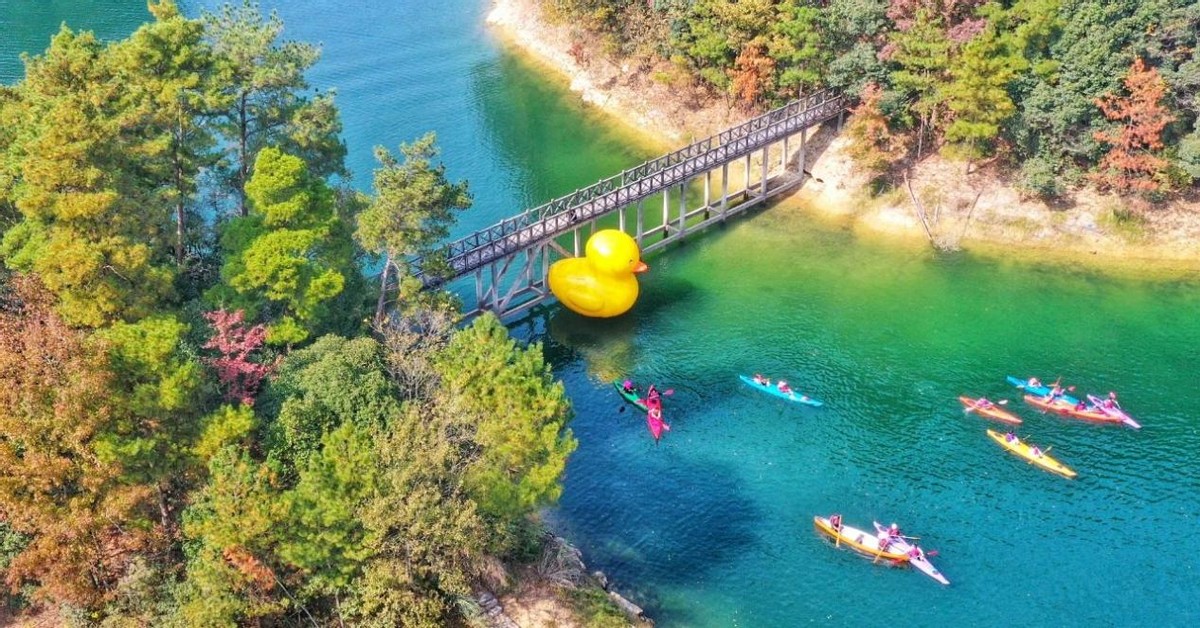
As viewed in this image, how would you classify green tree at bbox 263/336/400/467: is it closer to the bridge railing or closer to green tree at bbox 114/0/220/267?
the bridge railing

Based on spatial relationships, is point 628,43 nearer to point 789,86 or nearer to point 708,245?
point 789,86

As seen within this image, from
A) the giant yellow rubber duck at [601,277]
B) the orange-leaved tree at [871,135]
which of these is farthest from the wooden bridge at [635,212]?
the orange-leaved tree at [871,135]

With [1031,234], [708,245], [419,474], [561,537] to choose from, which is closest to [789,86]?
[708,245]

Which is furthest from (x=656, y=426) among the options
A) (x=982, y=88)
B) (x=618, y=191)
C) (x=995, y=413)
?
(x=982, y=88)

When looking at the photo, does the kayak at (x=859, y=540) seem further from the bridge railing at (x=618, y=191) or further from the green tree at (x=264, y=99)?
the green tree at (x=264, y=99)

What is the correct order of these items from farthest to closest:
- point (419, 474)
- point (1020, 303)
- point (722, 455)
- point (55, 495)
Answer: point (1020, 303) < point (722, 455) < point (419, 474) < point (55, 495)

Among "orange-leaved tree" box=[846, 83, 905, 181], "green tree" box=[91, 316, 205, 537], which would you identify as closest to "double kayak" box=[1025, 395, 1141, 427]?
"orange-leaved tree" box=[846, 83, 905, 181]

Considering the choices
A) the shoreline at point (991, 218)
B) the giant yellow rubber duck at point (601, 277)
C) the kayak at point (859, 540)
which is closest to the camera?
the kayak at point (859, 540)
